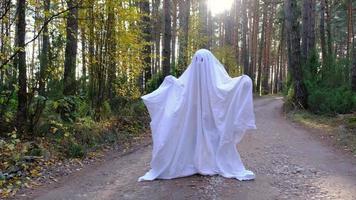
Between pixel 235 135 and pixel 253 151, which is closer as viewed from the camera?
pixel 235 135

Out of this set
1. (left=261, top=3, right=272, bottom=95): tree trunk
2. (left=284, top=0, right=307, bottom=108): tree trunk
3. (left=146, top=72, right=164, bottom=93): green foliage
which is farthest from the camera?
(left=261, top=3, right=272, bottom=95): tree trunk

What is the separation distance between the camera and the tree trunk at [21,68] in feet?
28.1

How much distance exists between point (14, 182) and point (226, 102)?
3.67m

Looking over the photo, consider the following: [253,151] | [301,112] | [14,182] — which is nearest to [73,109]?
[14,182]

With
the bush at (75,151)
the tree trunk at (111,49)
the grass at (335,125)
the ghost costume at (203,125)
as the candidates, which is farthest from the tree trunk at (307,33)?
the bush at (75,151)

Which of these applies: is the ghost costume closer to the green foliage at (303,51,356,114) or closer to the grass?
the grass

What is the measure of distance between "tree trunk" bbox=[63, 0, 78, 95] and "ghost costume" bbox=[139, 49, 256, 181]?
4157 millimetres

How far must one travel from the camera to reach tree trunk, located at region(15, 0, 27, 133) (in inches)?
337

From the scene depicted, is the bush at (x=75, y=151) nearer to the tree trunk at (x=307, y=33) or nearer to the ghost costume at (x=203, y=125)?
the ghost costume at (x=203, y=125)

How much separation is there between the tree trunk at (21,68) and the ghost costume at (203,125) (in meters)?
3.26

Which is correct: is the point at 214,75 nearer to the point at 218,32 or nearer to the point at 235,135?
the point at 235,135

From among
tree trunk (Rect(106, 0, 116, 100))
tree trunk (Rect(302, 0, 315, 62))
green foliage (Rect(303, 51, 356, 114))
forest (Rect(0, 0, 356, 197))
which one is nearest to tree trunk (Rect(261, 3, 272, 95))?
tree trunk (Rect(302, 0, 315, 62))

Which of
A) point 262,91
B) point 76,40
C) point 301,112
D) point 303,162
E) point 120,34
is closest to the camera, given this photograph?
point 303,162

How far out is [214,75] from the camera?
22.7 ft
